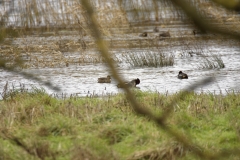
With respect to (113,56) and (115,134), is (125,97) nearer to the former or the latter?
(115,134)

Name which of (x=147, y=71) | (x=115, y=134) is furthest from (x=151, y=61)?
(x=115, y=134)

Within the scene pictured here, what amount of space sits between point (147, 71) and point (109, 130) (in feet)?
31.7

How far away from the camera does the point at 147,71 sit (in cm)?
1590

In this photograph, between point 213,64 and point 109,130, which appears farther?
point 213,64

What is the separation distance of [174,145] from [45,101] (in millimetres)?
3422

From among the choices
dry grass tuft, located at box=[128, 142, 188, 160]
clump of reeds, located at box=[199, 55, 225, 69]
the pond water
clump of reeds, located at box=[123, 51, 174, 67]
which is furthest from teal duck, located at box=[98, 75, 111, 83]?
dry grass tuft, located at box=[128, 142, 188, 160]

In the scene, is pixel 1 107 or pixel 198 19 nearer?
pixel 198 19

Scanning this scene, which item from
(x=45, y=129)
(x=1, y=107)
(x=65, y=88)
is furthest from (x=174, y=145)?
(x=65, y=88)

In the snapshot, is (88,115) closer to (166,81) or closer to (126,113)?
(126,113)

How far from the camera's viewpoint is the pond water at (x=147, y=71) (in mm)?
12828

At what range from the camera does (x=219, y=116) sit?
7.62m

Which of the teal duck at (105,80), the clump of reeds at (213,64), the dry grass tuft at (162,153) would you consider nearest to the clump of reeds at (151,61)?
the clump of reeds at (213,64)

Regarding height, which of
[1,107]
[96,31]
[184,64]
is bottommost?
[184,64]

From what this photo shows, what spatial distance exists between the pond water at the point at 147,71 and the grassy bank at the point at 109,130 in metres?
2.13
